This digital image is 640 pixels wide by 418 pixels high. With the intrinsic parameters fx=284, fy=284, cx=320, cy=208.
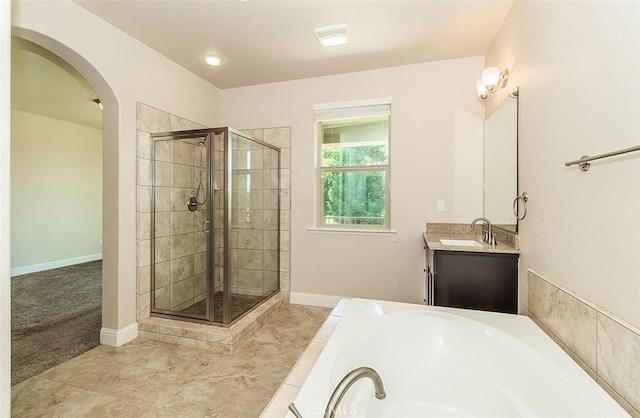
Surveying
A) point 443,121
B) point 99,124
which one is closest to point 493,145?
point 443,121

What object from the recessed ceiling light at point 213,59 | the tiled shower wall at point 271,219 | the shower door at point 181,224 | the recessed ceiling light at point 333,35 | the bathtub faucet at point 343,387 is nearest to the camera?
the bathtub faucet at point 343,387

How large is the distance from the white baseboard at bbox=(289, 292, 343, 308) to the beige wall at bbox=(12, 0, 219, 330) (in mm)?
1559

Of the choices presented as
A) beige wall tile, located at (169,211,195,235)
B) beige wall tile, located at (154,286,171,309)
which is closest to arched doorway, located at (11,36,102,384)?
beige wall tile, located at (154,286,171,309)

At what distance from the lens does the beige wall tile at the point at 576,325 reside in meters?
1.10

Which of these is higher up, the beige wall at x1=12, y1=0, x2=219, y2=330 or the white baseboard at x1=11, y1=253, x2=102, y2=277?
the beige wall at x1=12, y1=0, x2=219, y2=330

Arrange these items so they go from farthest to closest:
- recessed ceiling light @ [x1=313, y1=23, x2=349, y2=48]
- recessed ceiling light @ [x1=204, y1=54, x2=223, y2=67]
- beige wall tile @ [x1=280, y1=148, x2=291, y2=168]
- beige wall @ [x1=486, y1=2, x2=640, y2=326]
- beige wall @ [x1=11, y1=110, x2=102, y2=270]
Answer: beige wall @ [x1=11, y1=110, x2=102, y2=270]
beige wall tile @ [x1=280, y1=148, x2=291, y2=168]
recessed ceiling light @ [x1=204, y1=54, x2=223, y2=67]
recessed ceiling light @ [x1=313, y1=23, x2=349, y2=48]
beige wall @ [x1=486, y1=2, x2=640, y2=326]

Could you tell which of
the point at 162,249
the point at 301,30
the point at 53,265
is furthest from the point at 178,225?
the point at 53,265

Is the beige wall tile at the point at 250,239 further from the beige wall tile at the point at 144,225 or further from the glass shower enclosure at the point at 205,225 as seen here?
the beige wall tile at the point at 144,225

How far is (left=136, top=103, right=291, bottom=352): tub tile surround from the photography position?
2389mm

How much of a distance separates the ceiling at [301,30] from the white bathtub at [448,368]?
2.08m

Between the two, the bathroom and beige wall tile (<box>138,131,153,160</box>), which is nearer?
the bathroom

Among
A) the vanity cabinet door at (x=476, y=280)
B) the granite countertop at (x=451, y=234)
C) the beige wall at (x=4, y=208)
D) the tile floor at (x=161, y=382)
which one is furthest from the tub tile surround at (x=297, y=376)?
the beige wall at (x=4, y=208)

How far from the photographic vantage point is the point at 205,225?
258 cm

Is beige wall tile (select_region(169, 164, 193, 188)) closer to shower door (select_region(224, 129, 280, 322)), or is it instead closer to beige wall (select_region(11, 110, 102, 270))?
shower door (select_region(224, 129, 280, 322))
